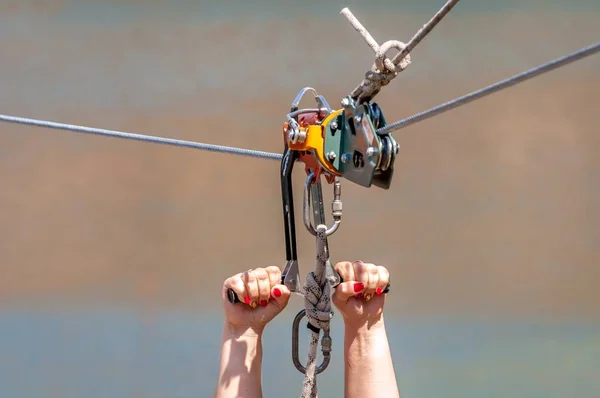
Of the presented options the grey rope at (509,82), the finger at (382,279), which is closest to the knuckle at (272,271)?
the finger at (382,279)

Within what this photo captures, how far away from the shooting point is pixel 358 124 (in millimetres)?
803

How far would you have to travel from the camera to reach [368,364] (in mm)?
968

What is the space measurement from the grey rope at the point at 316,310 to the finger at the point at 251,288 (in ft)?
0.19

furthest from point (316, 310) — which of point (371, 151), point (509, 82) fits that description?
point (509, 82)

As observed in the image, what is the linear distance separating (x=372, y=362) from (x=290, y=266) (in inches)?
6.1

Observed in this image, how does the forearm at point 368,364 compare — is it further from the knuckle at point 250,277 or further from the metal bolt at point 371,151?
the metal bolt at point 371,151

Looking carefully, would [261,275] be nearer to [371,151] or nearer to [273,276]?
[273,276]

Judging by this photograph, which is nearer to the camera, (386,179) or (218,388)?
(386,179)

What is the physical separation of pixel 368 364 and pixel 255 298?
143 millimetres

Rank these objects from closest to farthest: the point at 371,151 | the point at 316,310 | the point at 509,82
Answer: the point at 509,82 → the point at 371,151 → the point at 316,310

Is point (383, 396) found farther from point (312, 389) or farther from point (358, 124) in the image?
point (358, 124)

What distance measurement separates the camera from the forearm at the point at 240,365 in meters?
0.94

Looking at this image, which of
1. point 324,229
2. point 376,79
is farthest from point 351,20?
point 324,229

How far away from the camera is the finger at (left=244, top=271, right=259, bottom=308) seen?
0.92 m
